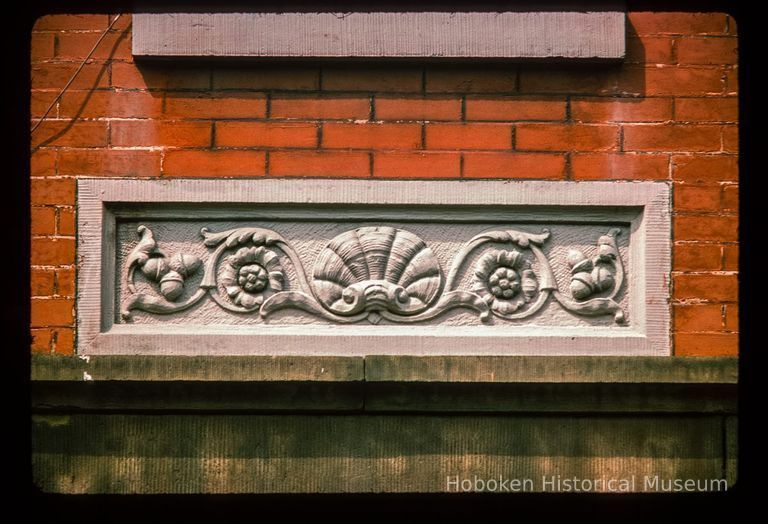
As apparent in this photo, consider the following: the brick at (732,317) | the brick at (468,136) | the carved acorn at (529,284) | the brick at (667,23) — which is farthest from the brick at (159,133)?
the brick at (732,317)

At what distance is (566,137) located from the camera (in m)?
3.61

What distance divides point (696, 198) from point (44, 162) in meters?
2.30

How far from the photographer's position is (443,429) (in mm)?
3494

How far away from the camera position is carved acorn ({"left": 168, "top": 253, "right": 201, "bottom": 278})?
3.60 metres

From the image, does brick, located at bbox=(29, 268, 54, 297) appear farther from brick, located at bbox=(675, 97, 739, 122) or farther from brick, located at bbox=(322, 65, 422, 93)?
brick, located at bbox=(675, 97, 739, 122)

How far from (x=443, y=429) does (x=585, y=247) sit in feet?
2.69

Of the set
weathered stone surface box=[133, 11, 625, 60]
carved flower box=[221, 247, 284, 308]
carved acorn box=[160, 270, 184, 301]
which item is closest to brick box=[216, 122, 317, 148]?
weathered stone surface box=[133, 11, 625, 60]

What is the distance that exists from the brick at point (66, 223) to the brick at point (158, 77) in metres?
0.48

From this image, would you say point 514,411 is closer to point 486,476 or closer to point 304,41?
point 486,476

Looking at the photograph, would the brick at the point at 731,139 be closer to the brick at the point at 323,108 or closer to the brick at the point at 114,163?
the brick at the point at 323,108

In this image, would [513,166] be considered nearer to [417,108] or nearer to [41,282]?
[417,108]

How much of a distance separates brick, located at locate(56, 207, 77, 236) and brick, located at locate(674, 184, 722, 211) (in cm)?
211

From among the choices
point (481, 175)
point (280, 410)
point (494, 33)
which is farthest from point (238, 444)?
point (494, 33)

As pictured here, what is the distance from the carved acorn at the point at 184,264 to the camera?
3.60 m
